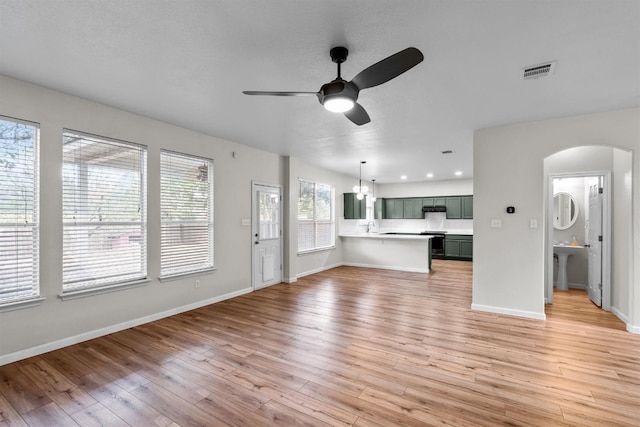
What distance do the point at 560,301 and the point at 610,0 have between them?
14.7ft

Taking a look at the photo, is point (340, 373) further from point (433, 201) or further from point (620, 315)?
point (433, 201)

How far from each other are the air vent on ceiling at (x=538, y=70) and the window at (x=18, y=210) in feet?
15.5

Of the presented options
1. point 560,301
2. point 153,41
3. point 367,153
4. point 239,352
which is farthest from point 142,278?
point 560,301

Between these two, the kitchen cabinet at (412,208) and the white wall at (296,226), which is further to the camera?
the kitchen cabinet at (412,208)

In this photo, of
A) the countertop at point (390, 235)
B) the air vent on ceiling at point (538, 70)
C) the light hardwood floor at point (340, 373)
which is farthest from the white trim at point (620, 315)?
the countertop at point (390, 235)

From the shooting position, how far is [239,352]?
2996 millimetres

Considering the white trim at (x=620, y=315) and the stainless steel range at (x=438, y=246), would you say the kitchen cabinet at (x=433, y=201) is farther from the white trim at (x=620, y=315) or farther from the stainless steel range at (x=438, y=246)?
the white trim at (x=620, y=315)

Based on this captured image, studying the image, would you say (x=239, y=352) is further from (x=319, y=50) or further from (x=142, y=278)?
(x=319, y=50)

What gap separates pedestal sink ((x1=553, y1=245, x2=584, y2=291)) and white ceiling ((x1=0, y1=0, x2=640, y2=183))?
2766 millimetres

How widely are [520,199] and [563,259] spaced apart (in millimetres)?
2387

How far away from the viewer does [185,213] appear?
14.3ft

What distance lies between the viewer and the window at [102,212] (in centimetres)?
321

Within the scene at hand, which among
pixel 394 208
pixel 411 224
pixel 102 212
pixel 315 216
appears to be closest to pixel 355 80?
pixel 102 212

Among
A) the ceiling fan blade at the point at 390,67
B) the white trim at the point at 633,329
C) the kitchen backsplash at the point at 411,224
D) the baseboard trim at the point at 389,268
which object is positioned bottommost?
the baseboard trim at the point at 389,268
